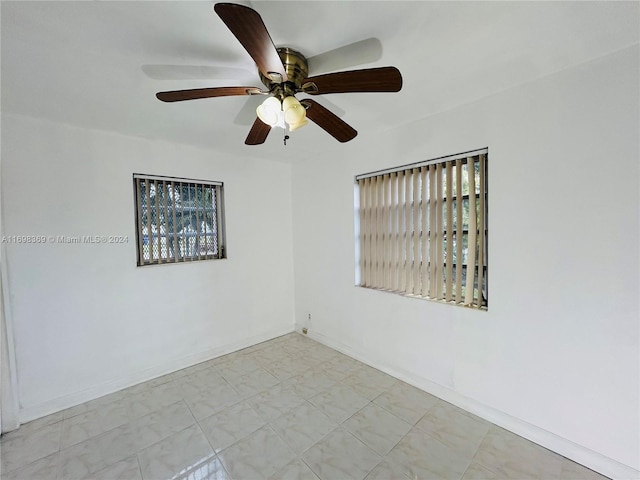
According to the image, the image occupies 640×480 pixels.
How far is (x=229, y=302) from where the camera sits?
3.23 meters

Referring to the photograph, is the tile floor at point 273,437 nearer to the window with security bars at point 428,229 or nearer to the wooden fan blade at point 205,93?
the window with security bars at point 428,229

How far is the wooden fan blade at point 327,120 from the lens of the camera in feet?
5.02

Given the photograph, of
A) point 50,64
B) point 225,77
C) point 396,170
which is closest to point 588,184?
point 396,170

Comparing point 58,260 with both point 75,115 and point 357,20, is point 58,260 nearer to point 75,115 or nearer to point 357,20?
point 75,115

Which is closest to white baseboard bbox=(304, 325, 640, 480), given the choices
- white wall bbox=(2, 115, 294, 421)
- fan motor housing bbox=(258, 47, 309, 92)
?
white wall bbox=(2, 115, 294, 421)

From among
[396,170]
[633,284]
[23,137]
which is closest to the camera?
[633,284]

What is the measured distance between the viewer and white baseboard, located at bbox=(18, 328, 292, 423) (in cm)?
214

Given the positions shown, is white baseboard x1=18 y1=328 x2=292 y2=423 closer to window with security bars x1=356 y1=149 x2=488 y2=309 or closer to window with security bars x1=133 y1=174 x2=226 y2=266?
window with security bars x1=133 y1=174 x2=226 y2=266

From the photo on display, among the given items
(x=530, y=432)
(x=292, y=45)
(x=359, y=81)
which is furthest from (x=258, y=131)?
(x=530, y=432)

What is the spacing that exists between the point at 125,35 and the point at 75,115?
1289mm

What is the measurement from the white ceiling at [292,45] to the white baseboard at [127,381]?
2342mm

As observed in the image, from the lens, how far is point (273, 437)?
1.90 metres

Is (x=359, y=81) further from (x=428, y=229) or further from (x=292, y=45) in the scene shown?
(x=428, y=229)

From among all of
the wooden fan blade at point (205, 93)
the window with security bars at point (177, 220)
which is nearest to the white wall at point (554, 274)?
the wooden fan blade at point (205, 93)
